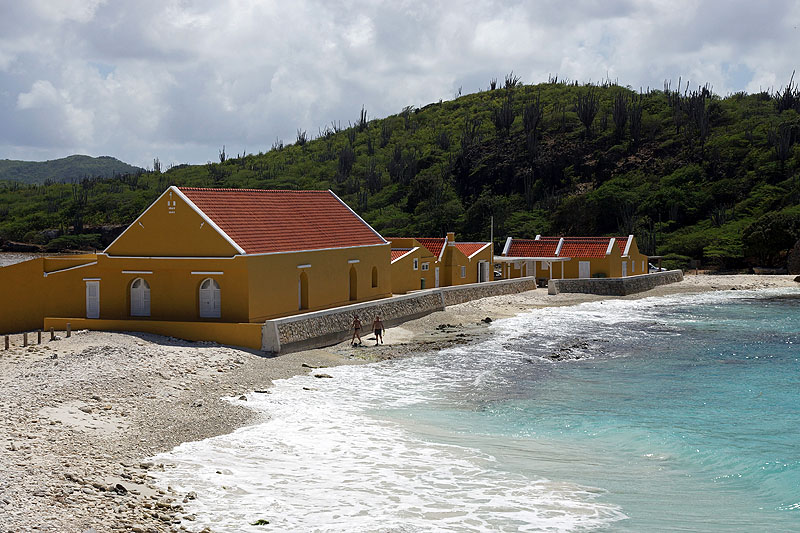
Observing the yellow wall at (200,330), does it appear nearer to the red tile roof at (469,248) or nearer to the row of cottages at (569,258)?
the red tile roof at (469,248)

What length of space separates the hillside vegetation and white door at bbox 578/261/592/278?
15781mm

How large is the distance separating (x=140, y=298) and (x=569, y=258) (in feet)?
90.1

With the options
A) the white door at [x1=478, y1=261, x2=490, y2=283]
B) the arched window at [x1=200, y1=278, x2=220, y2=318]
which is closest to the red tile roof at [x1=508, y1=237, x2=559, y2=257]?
the white door at [x1=478, y1=261, x2=490, y2=283]

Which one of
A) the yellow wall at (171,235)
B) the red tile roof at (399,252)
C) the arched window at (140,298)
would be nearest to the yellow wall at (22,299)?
the yellow wall at (171,235)

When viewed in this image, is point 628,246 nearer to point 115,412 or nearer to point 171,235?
point 171,235

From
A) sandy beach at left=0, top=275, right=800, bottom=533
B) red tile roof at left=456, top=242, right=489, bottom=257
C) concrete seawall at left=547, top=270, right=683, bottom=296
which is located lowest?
sandy beach at left=0, top=275, right=800, bottom=533

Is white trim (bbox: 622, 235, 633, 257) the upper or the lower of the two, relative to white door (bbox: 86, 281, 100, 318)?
upper

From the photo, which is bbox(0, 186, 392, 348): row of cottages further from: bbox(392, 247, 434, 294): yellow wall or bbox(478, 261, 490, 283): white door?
bbox(478, 261, 490, 283): white door

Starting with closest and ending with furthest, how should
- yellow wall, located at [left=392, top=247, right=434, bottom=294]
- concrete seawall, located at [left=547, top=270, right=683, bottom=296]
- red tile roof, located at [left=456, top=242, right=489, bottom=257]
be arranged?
yellow wall, located at [left=392, top=247, right=434, bottom=294] < red tile roof, located at [left=456, top=242, right=489, bottom=257] < concrete seawall, located at [left=547, top=270, right=683, bottom=296]

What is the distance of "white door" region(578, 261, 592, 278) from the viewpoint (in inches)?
1844

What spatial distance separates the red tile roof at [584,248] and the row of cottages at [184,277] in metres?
22.2

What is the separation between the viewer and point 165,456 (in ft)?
46.0

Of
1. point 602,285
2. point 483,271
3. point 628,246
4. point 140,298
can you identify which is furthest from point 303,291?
point 628,246

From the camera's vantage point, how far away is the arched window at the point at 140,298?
2639 cm
